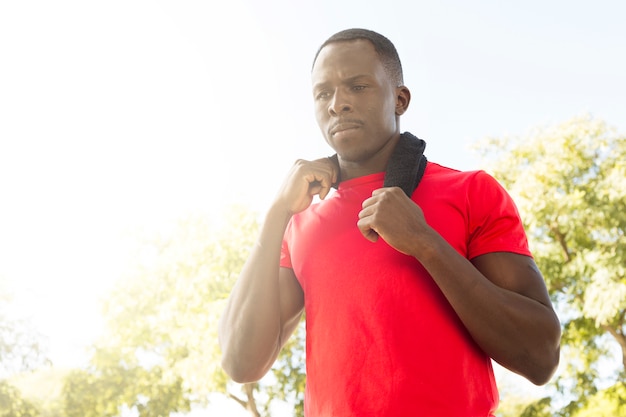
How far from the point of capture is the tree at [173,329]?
20.0m

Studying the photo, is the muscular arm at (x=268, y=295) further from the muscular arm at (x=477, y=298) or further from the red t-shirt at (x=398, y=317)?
the muscular arm at (x=477, y=298)

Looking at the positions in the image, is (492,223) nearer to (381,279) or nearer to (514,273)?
(514,273)

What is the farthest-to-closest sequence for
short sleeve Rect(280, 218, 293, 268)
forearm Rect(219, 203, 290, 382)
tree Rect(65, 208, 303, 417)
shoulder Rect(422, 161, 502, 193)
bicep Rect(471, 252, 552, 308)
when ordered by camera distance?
tree Rect(65, 208, 303, 417), short sleeve Rect(280, 218, 293, 268), forearm Rect(219, 203, 290, 382), shoulder Rect(422, 161, 502, 193), bicep Rect(471, 252, 552, 308)

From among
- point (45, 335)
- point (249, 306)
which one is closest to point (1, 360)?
point (45, 335)

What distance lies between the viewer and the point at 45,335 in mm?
23188

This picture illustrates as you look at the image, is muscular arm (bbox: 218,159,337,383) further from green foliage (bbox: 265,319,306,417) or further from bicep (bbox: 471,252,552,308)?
green foliage (bbox: 265,319,306,417)

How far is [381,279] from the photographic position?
2.09 metres

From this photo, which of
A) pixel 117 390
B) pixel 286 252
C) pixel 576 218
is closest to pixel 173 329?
pixel 117 390

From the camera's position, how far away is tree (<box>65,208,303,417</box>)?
19984 mm

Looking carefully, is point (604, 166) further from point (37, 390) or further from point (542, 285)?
point (37, 390)

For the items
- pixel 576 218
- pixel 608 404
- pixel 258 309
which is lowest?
pixel 608 404

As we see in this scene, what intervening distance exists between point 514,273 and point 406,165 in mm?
468

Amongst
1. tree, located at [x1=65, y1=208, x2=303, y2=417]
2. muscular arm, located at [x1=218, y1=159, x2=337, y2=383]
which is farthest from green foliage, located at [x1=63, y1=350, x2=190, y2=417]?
muscular arm, located at [x1=218, y1=159, x2=337, y2=383]

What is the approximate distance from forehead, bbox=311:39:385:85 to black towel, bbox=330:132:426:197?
0.26m
